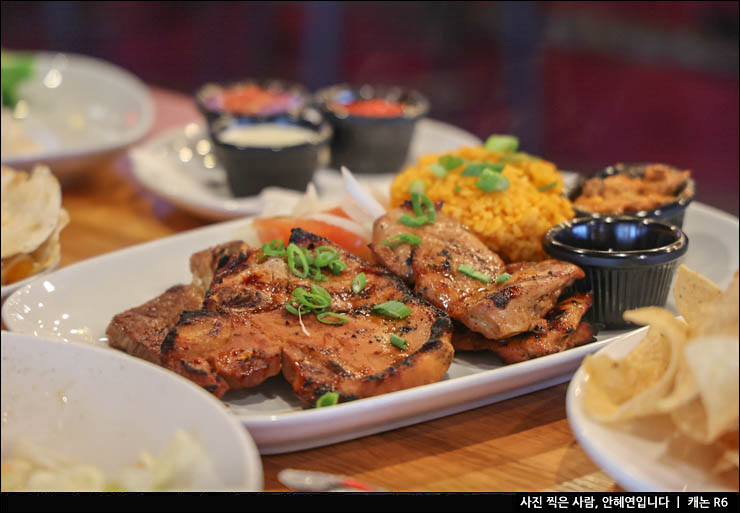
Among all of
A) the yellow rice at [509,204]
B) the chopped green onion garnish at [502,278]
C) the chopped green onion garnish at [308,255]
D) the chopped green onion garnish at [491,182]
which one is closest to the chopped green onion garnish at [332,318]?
the chopped green onion garnish at [308,255]

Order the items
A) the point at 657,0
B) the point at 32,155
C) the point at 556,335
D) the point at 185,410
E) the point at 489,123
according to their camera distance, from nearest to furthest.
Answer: the point at 185,410 → the point at 556,335 → the point at 32,155 → the point at 657,0 → the point at 489,123

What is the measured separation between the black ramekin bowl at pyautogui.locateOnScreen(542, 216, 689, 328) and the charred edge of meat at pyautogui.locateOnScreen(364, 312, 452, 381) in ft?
1.71

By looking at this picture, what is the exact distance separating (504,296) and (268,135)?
2265 mm

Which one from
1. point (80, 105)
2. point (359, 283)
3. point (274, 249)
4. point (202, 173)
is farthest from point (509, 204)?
point (80, 105)

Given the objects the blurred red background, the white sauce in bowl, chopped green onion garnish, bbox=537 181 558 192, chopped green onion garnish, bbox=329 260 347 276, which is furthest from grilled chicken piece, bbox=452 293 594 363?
the blurred red background

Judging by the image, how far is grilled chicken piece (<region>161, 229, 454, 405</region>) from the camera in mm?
1903

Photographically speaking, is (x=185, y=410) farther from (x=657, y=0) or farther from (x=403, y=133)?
(x=657, y=0)

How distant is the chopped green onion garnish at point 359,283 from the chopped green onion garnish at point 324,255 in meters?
0.10

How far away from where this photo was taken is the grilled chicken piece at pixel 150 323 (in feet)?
6.95

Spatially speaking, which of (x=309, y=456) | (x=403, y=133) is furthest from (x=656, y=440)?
(x=403, y=133)

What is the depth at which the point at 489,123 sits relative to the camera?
8117mm

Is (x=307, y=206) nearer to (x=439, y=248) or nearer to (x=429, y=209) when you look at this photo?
(x=429, y=209)

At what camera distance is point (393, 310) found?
2.11m

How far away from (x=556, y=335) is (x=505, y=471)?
0.47 m
